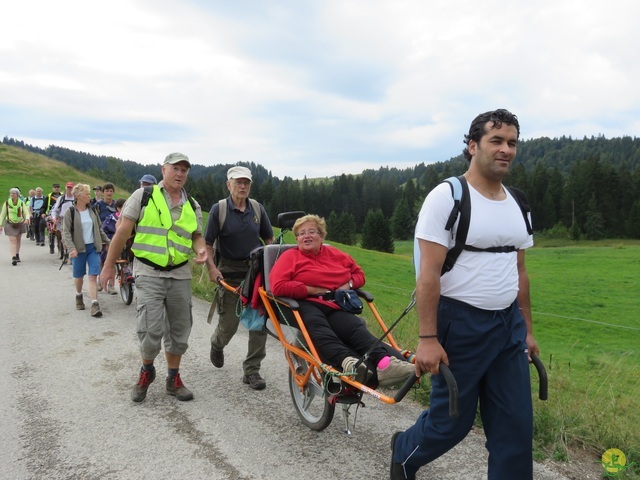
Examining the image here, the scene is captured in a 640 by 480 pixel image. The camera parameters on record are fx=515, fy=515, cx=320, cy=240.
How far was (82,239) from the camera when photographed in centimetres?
894

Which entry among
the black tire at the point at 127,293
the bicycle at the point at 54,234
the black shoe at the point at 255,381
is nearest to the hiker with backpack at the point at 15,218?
the bicycle at the point at 54,234

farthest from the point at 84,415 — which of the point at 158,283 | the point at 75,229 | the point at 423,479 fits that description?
the point at 75,229

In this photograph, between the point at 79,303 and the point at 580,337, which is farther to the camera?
the point at 580,337

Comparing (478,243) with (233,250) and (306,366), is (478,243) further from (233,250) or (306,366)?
(233,250)

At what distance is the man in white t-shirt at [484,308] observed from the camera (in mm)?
2711

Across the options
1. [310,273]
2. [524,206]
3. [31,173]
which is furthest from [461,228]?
[31,173]

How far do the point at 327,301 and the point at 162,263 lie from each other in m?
1.62

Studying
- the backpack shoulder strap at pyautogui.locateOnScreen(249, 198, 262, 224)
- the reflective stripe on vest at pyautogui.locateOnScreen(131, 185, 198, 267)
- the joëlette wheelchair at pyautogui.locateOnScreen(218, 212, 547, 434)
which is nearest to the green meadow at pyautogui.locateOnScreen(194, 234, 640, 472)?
the joëlette wheelchair at pyautogui.locateOnScreen(218, 212, 547, 434)

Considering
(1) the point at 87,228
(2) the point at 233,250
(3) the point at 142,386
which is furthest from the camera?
(1) the point at 87,228

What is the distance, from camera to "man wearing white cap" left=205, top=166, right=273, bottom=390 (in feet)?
18.0

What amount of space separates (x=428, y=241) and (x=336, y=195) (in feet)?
403

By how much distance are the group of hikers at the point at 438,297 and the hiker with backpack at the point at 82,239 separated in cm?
436

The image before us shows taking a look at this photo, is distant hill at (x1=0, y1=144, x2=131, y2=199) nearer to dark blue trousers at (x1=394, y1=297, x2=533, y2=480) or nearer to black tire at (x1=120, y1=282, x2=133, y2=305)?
black tire at (x1=120, y1=282, x2=133, y2=305)

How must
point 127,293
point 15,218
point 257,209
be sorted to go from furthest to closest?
point 15,218 < point 127,293 < point 257,209
